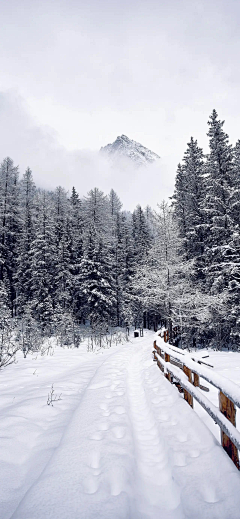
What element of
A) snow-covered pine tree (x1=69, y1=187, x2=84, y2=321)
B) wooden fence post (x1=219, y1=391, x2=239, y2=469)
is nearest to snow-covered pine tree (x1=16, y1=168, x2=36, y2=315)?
snow-covered pine tree (x1=69, y1=187, x2=84, y2=321)

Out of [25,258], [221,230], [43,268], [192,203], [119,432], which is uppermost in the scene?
[192,203]

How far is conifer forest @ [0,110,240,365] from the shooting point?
15.1m

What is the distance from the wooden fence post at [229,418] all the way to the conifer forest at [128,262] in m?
7.05

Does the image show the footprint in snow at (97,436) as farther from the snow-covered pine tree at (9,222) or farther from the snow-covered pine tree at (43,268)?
the snow-covered pine tree at (9,222)

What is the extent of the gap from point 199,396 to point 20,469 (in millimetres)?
2474

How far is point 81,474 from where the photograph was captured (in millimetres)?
2461

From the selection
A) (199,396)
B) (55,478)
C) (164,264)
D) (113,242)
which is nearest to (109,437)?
(55,478)

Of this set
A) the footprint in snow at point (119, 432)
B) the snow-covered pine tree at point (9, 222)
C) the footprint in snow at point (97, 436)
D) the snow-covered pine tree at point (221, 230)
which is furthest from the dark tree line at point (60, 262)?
the footprint in snow at point (97, 436)

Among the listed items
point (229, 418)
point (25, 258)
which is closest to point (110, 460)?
point (229, 418)

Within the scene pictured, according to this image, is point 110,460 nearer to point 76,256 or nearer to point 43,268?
point 43,268

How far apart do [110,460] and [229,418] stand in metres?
1.45

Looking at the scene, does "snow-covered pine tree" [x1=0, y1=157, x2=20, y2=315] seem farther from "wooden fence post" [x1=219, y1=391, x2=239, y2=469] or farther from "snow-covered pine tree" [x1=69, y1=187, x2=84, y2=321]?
"wooden fence post" [x1=219, y1=391, x2=239, y2=469]

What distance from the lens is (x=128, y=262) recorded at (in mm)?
37562

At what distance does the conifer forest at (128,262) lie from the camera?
49.6 ft
